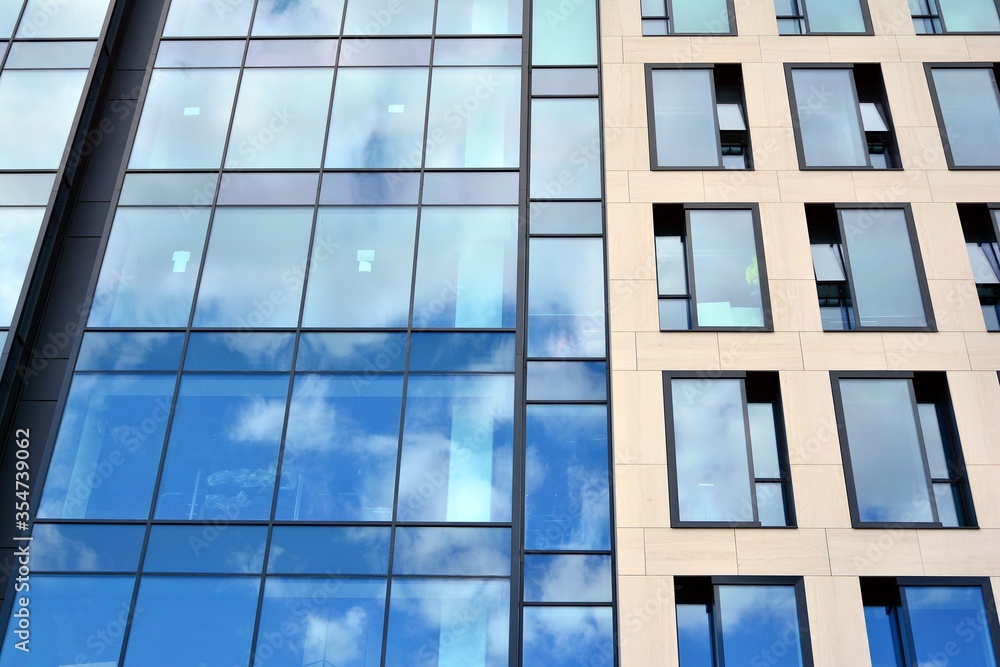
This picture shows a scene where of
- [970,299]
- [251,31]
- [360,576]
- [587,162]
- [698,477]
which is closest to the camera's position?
[360,576]

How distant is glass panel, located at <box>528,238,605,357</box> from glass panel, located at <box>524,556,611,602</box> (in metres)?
3.70

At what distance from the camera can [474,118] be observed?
18.4 metres

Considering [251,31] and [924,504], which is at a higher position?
[251,31]

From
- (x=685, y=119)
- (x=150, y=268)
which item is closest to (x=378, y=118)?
(x=150, y=268)

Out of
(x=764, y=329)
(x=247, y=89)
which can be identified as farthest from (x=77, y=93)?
(x=764, y=329)

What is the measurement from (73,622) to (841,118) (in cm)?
1705

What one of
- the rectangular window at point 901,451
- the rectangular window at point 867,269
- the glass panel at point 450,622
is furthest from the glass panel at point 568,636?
the rectangular window at point 867,269

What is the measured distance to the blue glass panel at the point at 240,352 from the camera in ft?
51.9

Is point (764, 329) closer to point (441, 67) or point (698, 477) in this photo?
point (698, 477)

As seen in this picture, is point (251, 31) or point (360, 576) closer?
point (360, 576)

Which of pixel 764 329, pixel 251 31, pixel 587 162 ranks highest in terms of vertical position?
pixel 251 31

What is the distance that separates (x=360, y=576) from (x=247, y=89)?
34.6 feet

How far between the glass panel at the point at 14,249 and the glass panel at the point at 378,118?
5.76m

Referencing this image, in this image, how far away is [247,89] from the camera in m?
18.7
